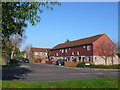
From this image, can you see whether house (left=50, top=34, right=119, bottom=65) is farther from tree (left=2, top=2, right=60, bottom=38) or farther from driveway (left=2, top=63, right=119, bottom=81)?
tree (left=2, top=2, right=60, bottom=38)

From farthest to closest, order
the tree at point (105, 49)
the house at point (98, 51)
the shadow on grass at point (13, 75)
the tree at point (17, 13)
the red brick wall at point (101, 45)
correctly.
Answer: the red brick wall at point (101, 45)
the house at point (98, 51)
the tree at point (105, 49)
the shadow on grass at point (13, 75)
the tree at point (17, 13)

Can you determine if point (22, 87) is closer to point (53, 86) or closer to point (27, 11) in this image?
point (53, 86)

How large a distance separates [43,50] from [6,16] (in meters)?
82.8

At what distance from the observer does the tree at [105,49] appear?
46219 mm

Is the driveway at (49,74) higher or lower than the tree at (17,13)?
lower

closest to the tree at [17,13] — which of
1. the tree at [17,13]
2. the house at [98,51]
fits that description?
the tree at [17,13]

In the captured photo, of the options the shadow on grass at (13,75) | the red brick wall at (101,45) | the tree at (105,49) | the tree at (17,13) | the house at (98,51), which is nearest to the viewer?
the tree at (17,13)

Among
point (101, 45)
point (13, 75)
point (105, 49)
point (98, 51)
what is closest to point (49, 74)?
point (13, 75)

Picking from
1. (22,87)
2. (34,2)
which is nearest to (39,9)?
(34,2)

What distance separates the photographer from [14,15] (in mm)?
8203

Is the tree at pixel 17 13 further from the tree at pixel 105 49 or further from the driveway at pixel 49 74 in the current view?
the tree at pixel 105 49

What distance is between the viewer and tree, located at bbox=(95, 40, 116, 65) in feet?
152

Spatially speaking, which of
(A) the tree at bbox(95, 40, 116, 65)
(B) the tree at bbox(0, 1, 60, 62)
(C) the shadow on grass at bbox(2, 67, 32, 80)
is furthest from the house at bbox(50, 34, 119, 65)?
(B) the tree at bbox(0, 1, 60, 62)

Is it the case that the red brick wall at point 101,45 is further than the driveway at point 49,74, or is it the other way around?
the red brick wall at point 101,45
